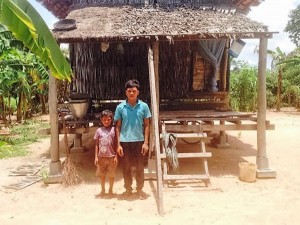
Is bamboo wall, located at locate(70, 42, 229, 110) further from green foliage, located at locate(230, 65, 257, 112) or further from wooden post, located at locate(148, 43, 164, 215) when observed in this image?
green foliage, located at locate(230, 65, 257, 112)

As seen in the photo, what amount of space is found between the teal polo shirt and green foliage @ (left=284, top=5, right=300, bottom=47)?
36.2 meters

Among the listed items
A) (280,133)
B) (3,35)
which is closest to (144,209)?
(3,35)

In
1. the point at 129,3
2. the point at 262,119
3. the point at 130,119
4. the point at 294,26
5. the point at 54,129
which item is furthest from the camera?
the point at 294,26

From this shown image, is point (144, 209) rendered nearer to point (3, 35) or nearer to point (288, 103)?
point (3, 35)

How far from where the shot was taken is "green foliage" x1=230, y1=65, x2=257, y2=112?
19042 millimetres

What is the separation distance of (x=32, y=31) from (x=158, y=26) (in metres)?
3.87

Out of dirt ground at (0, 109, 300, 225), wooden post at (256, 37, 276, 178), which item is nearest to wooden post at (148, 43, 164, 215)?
dirt ground at (0, 109, 300, 225)

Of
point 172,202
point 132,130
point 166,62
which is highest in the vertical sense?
point 166,62

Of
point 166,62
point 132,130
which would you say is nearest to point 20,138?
point 166,62

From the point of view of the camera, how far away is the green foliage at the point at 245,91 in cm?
1904

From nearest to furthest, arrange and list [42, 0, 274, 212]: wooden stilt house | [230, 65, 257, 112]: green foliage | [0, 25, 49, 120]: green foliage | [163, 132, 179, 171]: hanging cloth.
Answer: [163, 132, 179, 171]: hanging cloth < [42, 0, 274, 212]: wooden stilt house < [0, 25, 49, 120]: green foliage < [230, 65, 257, 112]: green foliage

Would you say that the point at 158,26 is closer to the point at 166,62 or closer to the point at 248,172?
A: the point at 166,62

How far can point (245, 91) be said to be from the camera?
63.1 ft

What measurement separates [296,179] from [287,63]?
15.0 m
